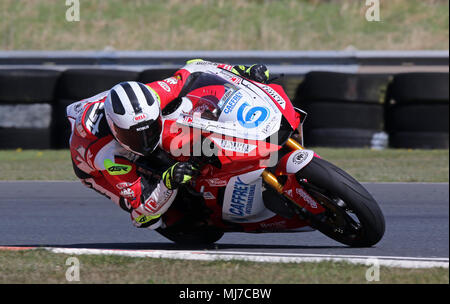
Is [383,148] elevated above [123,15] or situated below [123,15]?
below

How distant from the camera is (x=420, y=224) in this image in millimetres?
5695

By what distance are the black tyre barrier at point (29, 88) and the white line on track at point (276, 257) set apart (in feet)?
22.0

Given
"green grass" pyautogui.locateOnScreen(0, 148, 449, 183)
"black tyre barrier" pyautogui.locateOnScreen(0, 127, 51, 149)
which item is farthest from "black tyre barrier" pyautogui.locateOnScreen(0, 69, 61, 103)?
"green grass" pyautogui.locateOnScreen(0, 148, 449, 183)

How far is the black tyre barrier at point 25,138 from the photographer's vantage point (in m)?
11.2

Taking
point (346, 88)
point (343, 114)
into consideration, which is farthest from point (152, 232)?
point (346, 88)

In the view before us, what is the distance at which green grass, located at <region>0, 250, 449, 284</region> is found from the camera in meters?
3.82

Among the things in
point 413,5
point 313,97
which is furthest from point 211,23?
point 313,97

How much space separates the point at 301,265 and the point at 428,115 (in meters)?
6.60

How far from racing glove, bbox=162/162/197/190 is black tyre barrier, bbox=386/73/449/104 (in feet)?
21.9

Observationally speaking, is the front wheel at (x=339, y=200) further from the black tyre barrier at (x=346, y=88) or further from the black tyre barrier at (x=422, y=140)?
the black tyre barrier at (x=422, y=140)

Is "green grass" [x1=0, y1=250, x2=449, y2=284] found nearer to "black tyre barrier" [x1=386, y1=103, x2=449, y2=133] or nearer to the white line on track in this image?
the white line on track

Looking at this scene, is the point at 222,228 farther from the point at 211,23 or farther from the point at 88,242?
the point at 211,23

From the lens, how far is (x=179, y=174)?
4.18 m
